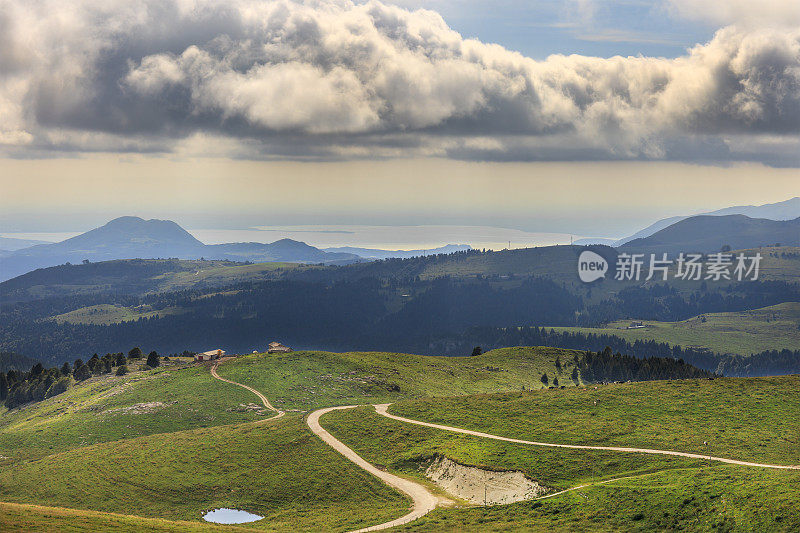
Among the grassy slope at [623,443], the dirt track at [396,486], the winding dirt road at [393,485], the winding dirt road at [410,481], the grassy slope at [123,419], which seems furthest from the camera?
the grassy slope at [123,419]

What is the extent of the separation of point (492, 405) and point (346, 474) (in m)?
41.7

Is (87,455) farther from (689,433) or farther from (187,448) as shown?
(689,433)

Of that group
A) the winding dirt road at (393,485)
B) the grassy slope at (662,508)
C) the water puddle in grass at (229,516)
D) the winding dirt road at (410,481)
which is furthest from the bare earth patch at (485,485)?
the water puddle in grass at (229,516)

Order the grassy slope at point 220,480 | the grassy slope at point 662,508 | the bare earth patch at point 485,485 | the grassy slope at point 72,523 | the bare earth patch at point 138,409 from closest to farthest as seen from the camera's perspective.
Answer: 1. the grassy slope at point 662,508
2. the grassy slope at point 72,523
3. the bare earth patch at point 485,485
4. the grassy slope at point 220,480
5. the bare earth patch at point 138,409

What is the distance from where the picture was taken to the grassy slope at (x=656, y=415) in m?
105

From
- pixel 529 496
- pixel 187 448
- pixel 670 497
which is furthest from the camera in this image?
pixel 187 448

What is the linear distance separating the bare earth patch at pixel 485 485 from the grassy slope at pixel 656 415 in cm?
1726

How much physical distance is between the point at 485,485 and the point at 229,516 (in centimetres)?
3909

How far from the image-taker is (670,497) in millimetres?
71375

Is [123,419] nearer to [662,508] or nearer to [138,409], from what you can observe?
[138,409]

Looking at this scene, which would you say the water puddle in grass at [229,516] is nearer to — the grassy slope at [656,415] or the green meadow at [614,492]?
the green meadow at [614,492]

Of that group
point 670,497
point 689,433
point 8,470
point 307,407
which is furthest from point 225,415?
point 670,497

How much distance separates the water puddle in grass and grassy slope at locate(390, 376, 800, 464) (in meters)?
43.6

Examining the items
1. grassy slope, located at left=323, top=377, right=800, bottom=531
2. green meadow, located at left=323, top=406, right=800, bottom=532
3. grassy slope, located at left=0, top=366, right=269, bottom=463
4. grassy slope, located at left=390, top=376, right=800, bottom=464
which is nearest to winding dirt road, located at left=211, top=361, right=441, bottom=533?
green meadow, located at left=323, top=406, right=800, bottom=532
